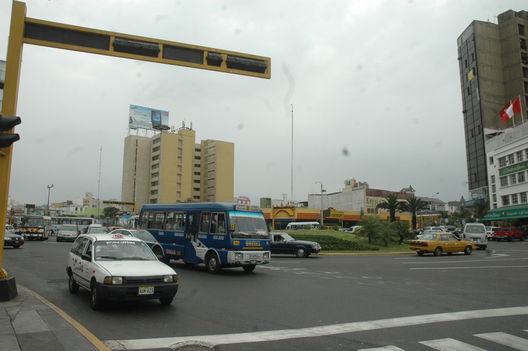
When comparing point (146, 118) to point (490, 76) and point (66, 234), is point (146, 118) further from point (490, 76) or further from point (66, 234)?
point (490, 76)

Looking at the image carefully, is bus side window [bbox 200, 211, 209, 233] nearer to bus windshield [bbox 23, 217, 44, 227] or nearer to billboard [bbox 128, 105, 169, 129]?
bus windshield [bbox 23, 217, 44, 227]

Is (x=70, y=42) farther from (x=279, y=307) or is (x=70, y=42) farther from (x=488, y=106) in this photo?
(x=488, y=106)

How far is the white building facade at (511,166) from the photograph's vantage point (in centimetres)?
5766

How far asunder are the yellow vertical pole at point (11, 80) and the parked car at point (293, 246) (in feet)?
56.1

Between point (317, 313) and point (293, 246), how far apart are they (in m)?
16.2

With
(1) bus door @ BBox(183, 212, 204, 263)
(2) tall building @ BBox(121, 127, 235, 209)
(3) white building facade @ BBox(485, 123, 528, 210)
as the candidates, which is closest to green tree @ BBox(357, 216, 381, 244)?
(1) bus door @ BBox(183, 212, 204, 263)

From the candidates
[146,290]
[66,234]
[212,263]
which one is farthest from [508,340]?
[66,234]

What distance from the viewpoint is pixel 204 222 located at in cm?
1597

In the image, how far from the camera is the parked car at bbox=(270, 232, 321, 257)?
78.5ft

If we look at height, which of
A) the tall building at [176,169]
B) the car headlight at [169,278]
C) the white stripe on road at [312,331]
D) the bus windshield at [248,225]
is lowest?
the white stripe on road at [312,331]

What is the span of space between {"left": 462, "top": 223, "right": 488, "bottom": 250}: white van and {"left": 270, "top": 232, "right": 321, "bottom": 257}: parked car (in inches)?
621

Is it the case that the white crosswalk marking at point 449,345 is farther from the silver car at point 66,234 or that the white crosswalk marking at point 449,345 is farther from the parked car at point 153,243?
the silver car at point 66,234

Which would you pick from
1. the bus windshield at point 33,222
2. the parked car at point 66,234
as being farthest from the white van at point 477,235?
the bus windshield at point 33,222

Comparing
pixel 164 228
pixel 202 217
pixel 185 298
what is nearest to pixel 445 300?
pixel 185 298
